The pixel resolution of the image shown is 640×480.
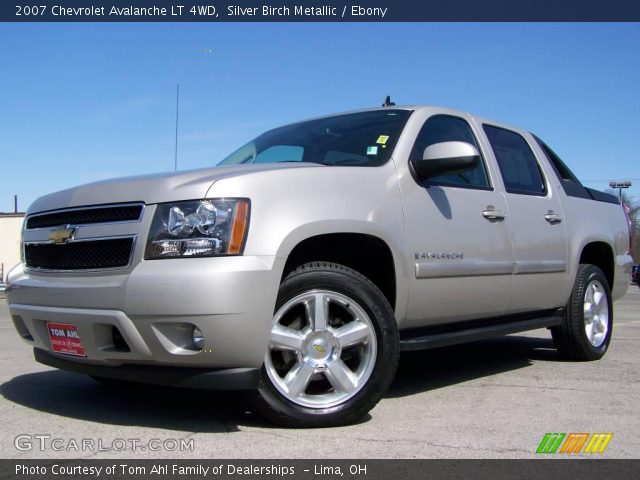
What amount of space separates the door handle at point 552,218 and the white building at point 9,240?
38524mm

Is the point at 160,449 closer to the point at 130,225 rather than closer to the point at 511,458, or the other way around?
the point at 130,225

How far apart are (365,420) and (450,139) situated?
211 cm

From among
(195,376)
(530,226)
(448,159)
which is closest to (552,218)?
(530,226)

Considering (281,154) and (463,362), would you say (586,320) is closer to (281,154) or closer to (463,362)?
(463,362)

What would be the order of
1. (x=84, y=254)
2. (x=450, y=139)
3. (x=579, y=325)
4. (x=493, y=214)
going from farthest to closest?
(x=579, y=325)
(x=450, y=139)
(x=493, y=214)
(x=84, y=254)

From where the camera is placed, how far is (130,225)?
329 cm

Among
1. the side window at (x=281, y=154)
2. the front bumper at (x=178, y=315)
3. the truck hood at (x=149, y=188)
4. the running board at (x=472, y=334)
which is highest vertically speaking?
the side window at (x=281, y=154)

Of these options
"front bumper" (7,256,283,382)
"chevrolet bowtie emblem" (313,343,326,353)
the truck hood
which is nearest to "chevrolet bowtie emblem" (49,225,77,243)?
the truck hood

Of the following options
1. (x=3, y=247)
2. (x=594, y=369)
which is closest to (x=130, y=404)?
(x=594, y=369)

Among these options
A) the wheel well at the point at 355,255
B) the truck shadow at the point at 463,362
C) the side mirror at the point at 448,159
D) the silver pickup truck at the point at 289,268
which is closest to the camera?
the silver pickup truck at the point at 289,268

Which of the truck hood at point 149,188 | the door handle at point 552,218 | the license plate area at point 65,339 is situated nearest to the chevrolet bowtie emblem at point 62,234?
the truck hood at point 149,188

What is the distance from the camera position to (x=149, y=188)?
333 cm
